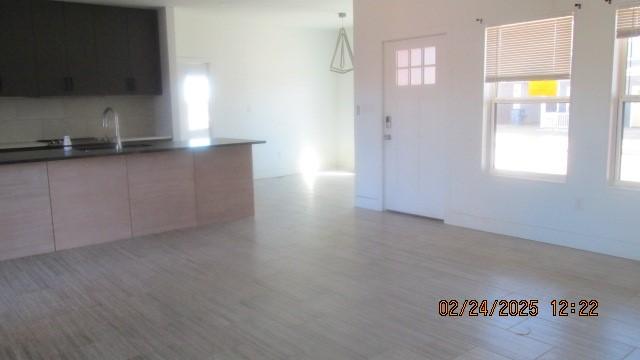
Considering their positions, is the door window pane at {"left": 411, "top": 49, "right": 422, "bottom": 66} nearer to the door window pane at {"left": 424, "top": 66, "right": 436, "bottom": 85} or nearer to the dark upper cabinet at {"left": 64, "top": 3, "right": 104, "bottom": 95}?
the door window pane at {"left": 424, "top": 66, "right": 436, "bottom": 85}

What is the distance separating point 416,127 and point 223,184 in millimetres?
2293

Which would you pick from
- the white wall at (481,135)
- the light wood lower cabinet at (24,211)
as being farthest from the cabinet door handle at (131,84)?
the white wall at (481,135)

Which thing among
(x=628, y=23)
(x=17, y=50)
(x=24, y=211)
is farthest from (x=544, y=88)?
(x=17, y=50)

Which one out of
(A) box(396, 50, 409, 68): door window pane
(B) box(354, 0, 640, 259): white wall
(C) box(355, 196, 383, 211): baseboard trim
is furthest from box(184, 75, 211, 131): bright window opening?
(A) box(396, 50, 409, 68): door window pane

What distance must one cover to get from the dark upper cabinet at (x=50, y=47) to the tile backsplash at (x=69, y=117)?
462 mm

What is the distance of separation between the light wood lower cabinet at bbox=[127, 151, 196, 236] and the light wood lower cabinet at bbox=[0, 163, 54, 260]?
2.64 ft

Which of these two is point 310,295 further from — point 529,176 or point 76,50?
point 76,50

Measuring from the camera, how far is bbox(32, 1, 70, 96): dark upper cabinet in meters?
6.66

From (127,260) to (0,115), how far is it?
358 cm

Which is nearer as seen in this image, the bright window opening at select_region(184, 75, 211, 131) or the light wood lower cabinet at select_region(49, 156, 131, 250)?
the light wood lower cabinet at select_region(49, 156, 131, 250)

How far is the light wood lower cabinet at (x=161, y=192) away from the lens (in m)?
5.50

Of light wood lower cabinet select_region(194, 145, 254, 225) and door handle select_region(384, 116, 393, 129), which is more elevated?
door handle select_region(384, 116, 393, 129)

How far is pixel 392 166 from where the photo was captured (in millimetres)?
6414

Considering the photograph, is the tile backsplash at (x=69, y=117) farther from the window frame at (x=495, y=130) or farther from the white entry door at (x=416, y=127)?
the window frame at (x=495, y=130)
